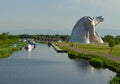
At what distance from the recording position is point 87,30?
309 feet

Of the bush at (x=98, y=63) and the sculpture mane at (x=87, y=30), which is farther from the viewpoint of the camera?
the sculpture mane at (x=87, y=30)

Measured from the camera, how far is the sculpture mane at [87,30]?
3577 inches

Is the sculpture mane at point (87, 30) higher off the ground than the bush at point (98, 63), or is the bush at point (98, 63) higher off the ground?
the sculpture mane at point (87, 30)

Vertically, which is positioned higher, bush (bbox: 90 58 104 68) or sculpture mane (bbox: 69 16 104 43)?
sculpture mane (bbox: 69 16 104 43)

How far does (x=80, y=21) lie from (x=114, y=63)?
68377mm

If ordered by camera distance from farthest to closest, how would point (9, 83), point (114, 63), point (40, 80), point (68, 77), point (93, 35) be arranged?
point (93, 35) < point (114, 63) < point (68, 77) < point (40, 80) < point (9, 83)

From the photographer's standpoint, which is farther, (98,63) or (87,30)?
(87,30)

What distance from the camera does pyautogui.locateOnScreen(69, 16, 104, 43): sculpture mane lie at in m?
90.8

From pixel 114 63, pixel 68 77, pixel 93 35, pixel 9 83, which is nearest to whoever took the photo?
pixel 9 83

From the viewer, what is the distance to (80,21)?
9438 cm

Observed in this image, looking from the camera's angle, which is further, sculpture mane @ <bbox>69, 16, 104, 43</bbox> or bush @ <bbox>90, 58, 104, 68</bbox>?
sculpture mane @ <bbox>69, 16, 104, 43</bbox>

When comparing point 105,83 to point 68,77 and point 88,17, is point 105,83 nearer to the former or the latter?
point 68,77

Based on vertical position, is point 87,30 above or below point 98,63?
above

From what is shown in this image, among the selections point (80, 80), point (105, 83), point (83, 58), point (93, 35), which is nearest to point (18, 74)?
point (80, 80)
